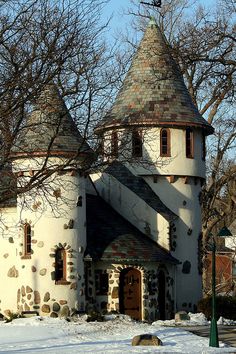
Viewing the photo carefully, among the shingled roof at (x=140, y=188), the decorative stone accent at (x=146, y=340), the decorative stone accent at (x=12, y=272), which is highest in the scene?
the shingled roof at (x=140, y=188)

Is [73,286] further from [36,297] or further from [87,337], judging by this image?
[87,337]

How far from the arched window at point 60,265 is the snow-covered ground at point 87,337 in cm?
312

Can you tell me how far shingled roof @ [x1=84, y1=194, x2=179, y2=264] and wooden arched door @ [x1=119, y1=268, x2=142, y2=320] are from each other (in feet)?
2.52

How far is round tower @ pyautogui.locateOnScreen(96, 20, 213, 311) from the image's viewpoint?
3431 centimetres

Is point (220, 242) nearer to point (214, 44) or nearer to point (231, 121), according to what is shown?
point (231, 121)

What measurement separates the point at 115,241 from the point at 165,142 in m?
4.99

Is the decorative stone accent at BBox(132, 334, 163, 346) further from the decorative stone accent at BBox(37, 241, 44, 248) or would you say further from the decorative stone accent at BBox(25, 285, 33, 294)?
the decorative stone accent at BBox(37, 241, 44, 248)

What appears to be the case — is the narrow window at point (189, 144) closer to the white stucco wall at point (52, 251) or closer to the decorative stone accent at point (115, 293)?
the white stucco wall at point (52, 251)

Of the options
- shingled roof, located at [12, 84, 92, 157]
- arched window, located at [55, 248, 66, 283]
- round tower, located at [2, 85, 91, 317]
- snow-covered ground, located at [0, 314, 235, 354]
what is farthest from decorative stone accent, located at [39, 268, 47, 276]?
shingled roof, located at [12, 84, 92, 157]

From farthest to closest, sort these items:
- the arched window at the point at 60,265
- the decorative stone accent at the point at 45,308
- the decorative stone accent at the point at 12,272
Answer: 1. the decorative stone accent at the point at 12,272
2. the arched window at the point at 60,265
3. the decorative stone accent at the point at 45,308

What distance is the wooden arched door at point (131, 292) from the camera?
1264 inches

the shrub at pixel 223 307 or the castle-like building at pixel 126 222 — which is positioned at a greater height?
the castle-like building at pixel 126 222

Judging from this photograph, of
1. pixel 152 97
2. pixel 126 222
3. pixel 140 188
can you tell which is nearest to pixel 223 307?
pixel 126 222

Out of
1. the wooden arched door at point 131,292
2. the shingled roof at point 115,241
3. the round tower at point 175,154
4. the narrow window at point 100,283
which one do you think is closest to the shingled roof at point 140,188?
the round tower at point 175,154
